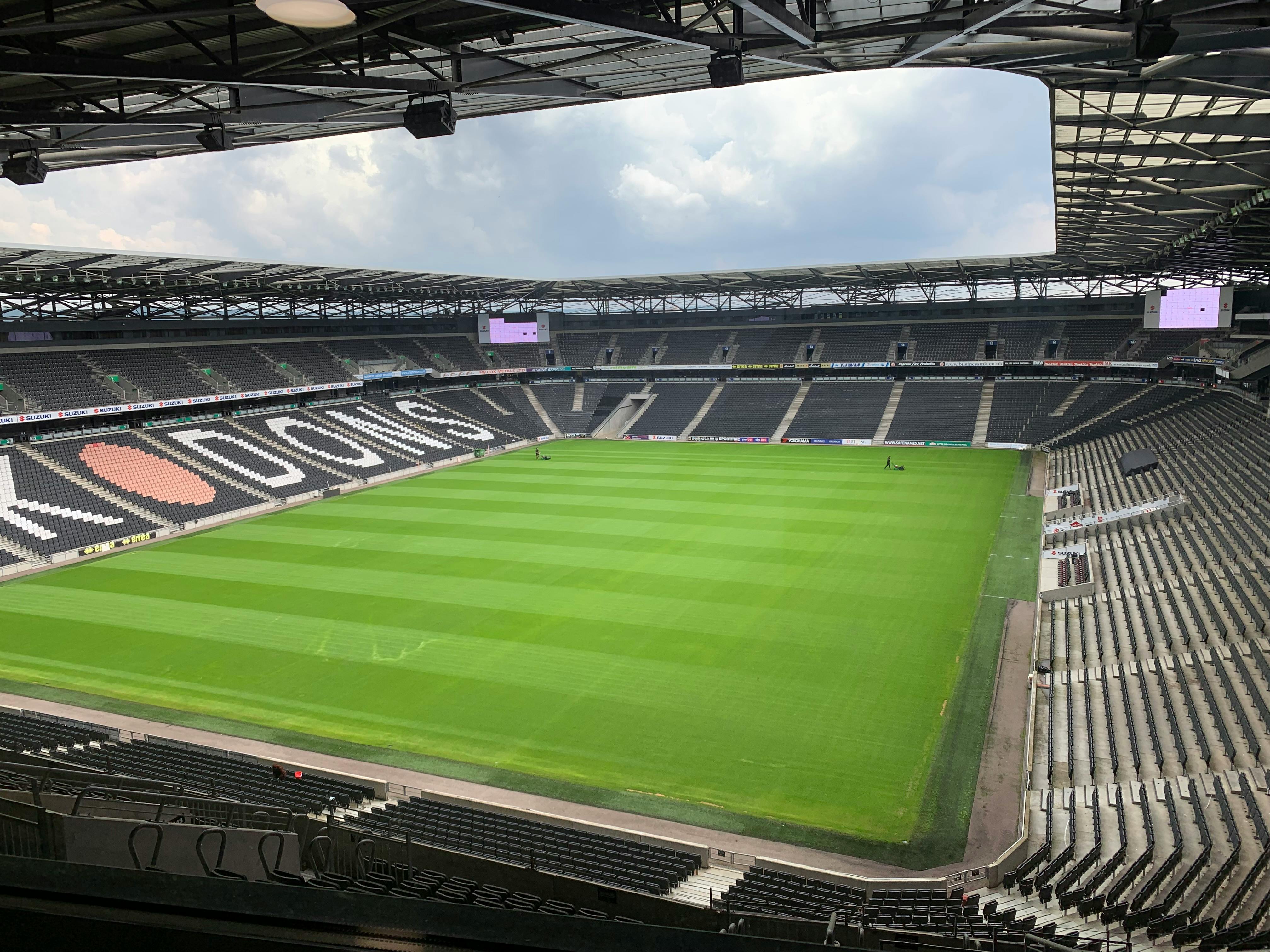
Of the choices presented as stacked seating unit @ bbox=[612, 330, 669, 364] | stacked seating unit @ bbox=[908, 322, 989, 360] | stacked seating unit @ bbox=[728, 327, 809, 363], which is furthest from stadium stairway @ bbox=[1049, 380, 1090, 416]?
stacked seating unit @ bbox=[612, 330, 669, 364]

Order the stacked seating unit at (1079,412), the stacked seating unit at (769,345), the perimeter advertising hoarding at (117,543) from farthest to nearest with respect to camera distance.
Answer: the stacked seating unit at (769,345) → the stacked seating unit at (1079,412) → the perimeter advertising hoarding at (117,543)

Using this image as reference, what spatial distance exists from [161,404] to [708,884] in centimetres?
4459

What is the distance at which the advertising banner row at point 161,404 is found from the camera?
40.9 metres

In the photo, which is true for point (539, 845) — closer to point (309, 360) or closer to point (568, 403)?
point (309, 360)

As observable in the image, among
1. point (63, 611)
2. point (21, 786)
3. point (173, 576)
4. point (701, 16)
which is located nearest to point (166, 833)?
point (21, 786)

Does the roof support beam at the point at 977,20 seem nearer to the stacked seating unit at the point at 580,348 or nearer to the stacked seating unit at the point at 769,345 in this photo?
the stacked seating unit at the point at 769,345

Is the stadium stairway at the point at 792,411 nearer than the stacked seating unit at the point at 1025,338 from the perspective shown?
No

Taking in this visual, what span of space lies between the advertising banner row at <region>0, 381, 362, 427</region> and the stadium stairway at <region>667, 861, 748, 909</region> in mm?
40176

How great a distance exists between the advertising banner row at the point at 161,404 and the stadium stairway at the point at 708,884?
4018 cm

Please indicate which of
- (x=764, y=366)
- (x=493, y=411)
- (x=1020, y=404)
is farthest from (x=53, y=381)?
(x=1020, y=404)

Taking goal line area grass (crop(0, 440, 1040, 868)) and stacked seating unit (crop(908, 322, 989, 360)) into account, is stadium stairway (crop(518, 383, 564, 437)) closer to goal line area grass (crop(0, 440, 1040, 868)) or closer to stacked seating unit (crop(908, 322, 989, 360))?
stacked seating unit (crop(908, 322, 989, 360))

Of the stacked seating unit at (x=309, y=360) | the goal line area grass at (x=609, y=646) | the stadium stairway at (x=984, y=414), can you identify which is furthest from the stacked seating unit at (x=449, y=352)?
the stadium stairway at (x=984, y=414)

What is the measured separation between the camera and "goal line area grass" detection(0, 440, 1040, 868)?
1719cm

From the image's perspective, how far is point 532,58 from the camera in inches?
489
